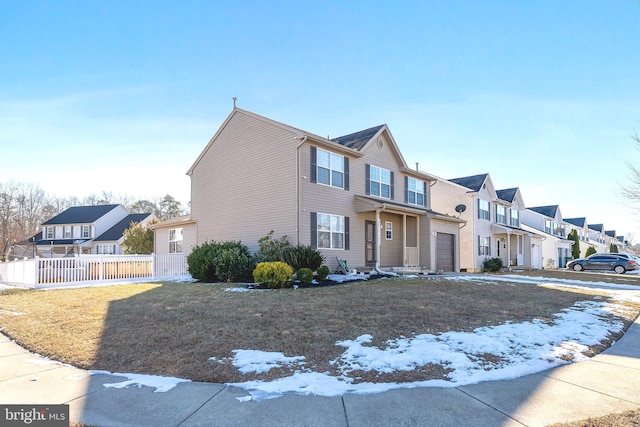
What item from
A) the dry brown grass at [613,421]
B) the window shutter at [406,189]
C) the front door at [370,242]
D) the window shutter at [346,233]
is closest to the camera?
the dry brown grass at [613,421]

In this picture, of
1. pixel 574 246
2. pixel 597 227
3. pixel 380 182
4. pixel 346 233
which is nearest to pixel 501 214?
pixel 380 182

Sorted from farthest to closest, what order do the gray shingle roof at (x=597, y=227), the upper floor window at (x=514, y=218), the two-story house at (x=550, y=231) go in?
the gray shingle roof at (x=597, y=227)
the two-story house at (x=550, y=231)
the upper floor window at (x=514, y=218)

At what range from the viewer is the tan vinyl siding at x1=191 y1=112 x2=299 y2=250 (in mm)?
15672

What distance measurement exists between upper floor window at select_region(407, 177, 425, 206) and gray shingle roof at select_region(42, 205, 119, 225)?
36072 mm

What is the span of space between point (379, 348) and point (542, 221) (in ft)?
140

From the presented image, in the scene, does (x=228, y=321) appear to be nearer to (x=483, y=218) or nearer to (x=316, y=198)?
(x=316, y=198)

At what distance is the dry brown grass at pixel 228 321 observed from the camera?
4848mm

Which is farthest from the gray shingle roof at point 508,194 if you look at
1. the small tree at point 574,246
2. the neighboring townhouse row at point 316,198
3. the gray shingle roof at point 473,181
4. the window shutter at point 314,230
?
the window shutter at point 314,230

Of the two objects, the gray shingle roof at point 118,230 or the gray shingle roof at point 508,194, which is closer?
the gray shingle roof at point 508,194

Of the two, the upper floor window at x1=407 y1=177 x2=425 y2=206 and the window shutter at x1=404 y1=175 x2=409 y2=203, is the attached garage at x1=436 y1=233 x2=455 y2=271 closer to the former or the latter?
the upper floor window at x1=407 y1=177 x2=425 y2=206

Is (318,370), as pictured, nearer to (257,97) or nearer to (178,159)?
(257,97)

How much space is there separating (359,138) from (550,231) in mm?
33695

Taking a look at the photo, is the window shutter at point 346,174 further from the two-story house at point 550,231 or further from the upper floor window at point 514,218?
the two-story house at point 550,231

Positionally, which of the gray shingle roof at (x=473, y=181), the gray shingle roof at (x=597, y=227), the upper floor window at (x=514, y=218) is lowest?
the gray shingle roof at (x=597, y=227)
